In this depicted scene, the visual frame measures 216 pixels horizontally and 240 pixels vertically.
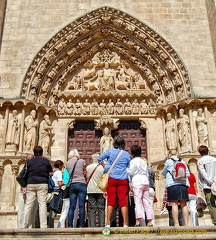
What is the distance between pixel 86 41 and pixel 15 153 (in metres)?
4.64

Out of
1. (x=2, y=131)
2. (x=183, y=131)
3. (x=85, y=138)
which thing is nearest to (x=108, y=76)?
(x=85, y=138)

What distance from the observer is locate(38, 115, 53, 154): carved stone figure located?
9.60 m

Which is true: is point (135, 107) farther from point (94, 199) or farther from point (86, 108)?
point (94, 199)

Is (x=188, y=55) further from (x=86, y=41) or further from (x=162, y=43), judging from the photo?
(x=86, y=41)

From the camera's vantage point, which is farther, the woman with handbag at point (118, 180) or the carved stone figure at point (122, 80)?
the carved stone figure at point (122, 80)

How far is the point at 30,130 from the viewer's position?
933 centimetres

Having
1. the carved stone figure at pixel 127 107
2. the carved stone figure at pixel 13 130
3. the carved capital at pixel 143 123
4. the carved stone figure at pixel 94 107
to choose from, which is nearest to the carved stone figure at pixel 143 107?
the carved capital at pixel 143 123

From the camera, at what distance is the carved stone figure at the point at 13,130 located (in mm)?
9055

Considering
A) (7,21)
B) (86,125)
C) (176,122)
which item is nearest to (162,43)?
(176,122)

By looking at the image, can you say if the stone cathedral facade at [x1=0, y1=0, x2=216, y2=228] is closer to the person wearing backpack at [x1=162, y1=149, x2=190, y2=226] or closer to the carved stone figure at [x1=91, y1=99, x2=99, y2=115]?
the carved stone figure at [x1=91, y1=99, x2=99, y2=115]

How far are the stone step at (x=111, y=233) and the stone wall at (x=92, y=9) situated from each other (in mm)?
5994

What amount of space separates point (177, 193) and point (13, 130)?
5722 millimetres

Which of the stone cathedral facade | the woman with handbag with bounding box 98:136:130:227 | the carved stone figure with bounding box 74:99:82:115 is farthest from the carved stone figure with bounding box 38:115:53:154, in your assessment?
the woman with handbag with bounding box 98:136:130:227

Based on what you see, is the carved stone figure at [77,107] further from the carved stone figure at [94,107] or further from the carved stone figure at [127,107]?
the carved stone figure at [127,107]
